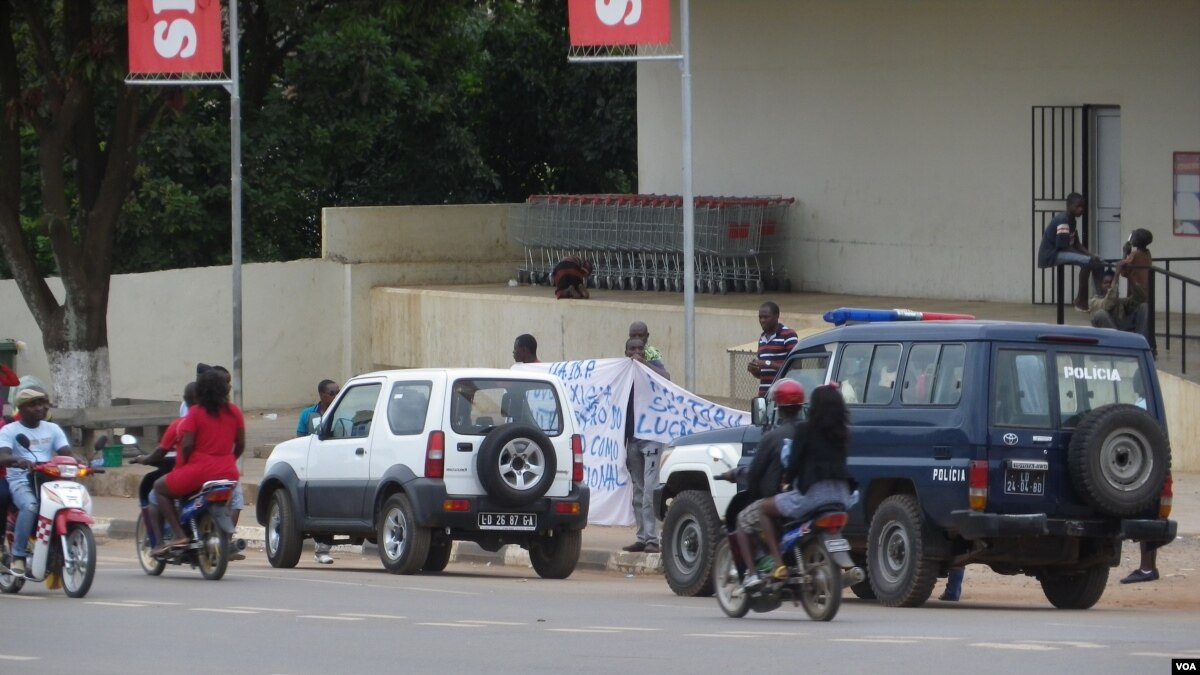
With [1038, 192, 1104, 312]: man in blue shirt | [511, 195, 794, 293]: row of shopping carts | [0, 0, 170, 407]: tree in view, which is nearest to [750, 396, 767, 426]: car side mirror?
[1038, 192, 1104, 312]: man in blue shirt

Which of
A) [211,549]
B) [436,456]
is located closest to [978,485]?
[436,456]

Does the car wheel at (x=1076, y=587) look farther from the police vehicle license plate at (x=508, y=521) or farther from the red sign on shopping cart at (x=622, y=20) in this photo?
the red sign on shopping cart at (x=622, y=20)

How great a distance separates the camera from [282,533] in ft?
56.6

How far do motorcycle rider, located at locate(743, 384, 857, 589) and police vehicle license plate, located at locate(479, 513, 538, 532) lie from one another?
4400 millimetres

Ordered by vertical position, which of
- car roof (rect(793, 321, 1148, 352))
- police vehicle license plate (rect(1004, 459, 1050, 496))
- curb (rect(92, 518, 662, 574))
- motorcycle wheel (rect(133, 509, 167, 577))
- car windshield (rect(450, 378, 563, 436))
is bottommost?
curb (rect(92, 518, 662, 574))

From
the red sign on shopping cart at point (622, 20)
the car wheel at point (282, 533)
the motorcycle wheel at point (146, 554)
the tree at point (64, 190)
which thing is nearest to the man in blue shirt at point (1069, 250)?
the red sign on shopping cart at point (622, 20)

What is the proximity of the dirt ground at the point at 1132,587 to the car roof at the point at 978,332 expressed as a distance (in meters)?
2.28

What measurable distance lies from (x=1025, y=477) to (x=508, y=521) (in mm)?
4755

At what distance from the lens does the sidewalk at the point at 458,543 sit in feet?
57.4

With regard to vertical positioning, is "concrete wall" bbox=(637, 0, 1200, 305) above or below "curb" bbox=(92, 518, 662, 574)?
above

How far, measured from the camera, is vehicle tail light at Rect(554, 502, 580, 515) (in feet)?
53.1

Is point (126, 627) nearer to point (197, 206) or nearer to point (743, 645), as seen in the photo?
point (743, 645)

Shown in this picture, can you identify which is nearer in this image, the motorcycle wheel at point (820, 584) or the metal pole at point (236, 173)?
the motorcycle wheel at point (820, 584)

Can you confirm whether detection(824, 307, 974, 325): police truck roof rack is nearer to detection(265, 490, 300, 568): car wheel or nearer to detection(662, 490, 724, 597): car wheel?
detection(662, 490, 724, 597): car wheel
